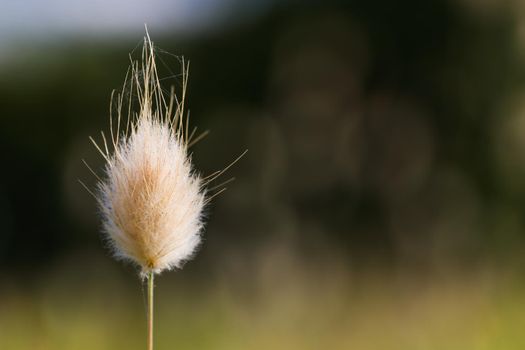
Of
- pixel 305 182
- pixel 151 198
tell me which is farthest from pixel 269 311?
pixel 151 198

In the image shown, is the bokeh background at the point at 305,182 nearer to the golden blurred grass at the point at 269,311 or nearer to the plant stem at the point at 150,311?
the golden blurred grass at the point at 269,311

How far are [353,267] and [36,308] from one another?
101 inches

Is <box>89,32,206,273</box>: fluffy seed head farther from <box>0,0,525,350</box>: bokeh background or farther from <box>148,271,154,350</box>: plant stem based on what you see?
<box>0,0,525,350</box>: bokeh background

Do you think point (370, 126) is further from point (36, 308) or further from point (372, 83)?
point (36, 308)

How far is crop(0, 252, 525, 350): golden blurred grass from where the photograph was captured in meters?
4.91

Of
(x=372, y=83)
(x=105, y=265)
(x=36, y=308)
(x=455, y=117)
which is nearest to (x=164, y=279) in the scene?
(x=105, y=265)

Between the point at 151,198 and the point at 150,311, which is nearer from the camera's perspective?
the point at 150,311

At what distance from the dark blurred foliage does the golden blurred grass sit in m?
0.22

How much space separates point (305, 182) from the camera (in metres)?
5.52

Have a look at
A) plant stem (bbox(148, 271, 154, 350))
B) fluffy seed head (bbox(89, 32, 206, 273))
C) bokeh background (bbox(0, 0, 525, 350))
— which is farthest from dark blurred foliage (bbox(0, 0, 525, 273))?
plant stem (bbox(148, 271, 154, 350))

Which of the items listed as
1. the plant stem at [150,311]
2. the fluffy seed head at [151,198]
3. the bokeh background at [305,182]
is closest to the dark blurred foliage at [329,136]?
the bokeh background at [305,182]

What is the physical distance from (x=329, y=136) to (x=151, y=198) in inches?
164

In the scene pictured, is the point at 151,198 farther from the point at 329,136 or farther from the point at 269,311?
the point at 329,136

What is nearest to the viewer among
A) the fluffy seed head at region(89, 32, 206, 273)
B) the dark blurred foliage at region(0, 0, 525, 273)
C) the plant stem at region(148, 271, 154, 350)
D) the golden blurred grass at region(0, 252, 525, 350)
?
the plant stem at region(148, 271, 154, 350)
